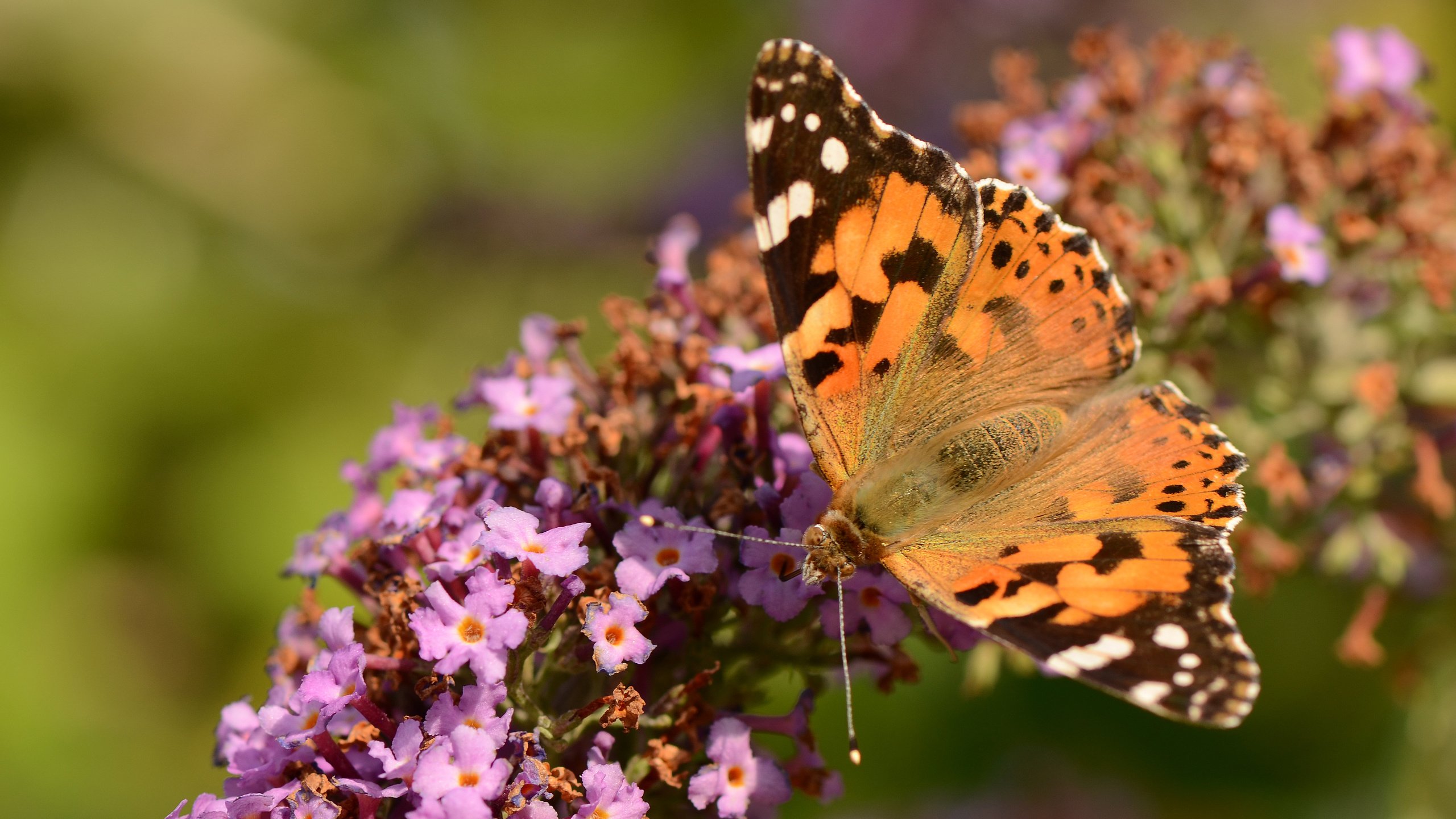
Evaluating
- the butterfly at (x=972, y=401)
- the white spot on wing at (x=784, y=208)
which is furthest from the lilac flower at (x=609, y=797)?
the white spot on wing at (x=784, y=208)

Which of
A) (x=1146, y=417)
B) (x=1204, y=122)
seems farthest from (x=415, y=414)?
(x=1204, y=122)

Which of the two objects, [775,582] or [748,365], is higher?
[748,365]

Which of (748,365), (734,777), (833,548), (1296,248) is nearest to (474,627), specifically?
(734,777)

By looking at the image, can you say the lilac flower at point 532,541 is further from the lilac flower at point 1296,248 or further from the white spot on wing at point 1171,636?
the lilac flower at point 1296,248

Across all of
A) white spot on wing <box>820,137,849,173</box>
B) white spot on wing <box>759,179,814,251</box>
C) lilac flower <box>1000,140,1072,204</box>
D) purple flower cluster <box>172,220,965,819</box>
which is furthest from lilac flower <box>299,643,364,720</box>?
lilac flower <box>1000,140,1072,204</box>

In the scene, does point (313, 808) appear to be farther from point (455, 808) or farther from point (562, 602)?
point (562, 602)
